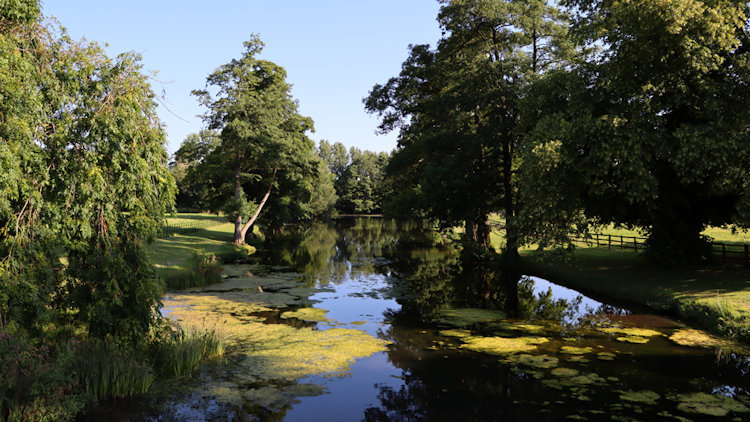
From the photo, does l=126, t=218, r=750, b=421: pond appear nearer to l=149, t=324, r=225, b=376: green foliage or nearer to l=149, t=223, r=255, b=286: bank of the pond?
l=149, t=324, r=225, b=376: green foliage

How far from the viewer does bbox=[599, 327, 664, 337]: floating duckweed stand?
16219 millimetres

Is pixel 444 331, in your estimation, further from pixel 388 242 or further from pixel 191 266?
pixel 388 242

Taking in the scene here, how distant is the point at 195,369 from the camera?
506 inches

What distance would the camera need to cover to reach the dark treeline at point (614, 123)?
1859 centimetres

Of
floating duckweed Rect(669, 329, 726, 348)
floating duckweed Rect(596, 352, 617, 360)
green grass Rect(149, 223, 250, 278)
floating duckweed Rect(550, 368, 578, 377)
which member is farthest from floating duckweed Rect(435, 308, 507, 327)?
green grass Rect(149, 223, 250, 278)

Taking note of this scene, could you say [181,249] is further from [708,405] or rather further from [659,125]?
[708,405]

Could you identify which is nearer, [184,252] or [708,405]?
[708,405]

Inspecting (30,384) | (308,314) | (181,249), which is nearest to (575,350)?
(308,314)

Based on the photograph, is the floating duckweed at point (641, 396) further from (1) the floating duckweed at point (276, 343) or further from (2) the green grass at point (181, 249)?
(2) the green grass at point (181, 249)

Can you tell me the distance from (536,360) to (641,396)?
3107 mm

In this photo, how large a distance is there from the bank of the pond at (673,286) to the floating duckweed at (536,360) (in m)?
6.78

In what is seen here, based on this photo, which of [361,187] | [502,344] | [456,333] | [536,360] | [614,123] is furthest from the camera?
[361,187]

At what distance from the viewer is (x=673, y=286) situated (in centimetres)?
2039

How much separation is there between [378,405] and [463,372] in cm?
307
